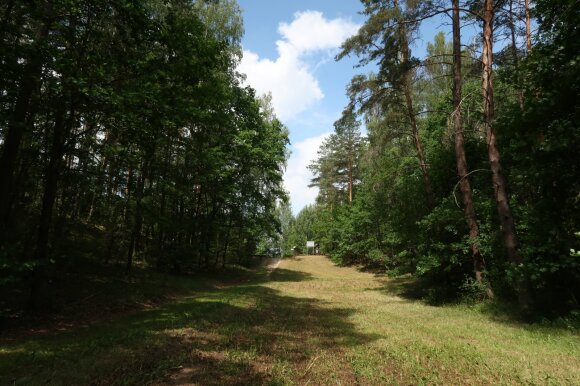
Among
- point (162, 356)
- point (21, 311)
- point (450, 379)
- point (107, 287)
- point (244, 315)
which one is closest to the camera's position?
point (450, 379)

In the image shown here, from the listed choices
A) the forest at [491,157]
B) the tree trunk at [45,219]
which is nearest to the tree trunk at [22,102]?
the tree trunk at [45,219]

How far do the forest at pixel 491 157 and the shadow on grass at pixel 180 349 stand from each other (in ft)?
16.2

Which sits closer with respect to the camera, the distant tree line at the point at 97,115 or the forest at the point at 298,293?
the forest at the point at 298,293

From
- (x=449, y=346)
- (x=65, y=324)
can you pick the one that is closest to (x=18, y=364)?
(x=65, y=324)

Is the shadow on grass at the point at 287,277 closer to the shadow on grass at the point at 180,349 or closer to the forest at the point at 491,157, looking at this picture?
the forest at the point at 491,157

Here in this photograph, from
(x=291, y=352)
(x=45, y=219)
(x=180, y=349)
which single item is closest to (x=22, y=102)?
(x=45, y=219)

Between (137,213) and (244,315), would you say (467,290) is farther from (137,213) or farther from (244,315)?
(137,213)

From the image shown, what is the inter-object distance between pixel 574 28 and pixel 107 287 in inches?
660

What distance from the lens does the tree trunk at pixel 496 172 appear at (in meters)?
10.6

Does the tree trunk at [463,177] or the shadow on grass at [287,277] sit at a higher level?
the tree trunk at [463,177]

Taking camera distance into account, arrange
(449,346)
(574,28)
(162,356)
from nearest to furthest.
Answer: (162,356) → (449,346) → (574,28)

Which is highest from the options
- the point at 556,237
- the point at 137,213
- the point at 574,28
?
the point at 574,28

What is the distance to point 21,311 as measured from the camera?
944 centimetres

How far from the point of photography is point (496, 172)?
11.2 meters
